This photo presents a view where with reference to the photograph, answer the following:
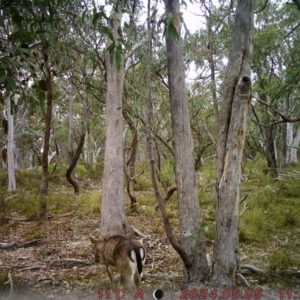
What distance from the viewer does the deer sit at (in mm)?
3684

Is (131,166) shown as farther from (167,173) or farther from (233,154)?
(233,154)

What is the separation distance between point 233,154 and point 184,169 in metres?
0.62

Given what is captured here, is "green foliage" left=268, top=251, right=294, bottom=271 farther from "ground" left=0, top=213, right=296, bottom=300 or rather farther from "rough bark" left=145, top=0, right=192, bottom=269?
"rough bark" left=145, top=0, right=192, bottom=269

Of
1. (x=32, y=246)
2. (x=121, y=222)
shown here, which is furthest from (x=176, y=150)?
(x=32, y=246)

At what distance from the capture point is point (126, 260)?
3.75 metres

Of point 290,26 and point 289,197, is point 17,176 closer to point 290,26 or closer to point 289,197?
point 289,197

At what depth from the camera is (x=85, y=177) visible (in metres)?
15.2

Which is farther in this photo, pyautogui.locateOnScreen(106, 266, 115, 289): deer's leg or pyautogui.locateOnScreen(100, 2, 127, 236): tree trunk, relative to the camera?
pyautogui.locateOnScreen(100, 2, 127, 236): tree trunk

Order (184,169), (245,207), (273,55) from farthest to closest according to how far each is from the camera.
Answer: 1. (273,55)
2. (245,207)
3. (184,169)

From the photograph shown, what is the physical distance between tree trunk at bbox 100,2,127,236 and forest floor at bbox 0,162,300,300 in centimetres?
58

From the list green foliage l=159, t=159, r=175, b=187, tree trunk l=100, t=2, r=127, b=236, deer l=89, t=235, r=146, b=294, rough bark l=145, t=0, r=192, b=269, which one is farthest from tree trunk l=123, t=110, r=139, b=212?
rough bark l=145, t=0, r=192, b=269

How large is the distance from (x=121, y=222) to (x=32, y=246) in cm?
166

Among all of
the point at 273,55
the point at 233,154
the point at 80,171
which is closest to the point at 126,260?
the point at 233,154
